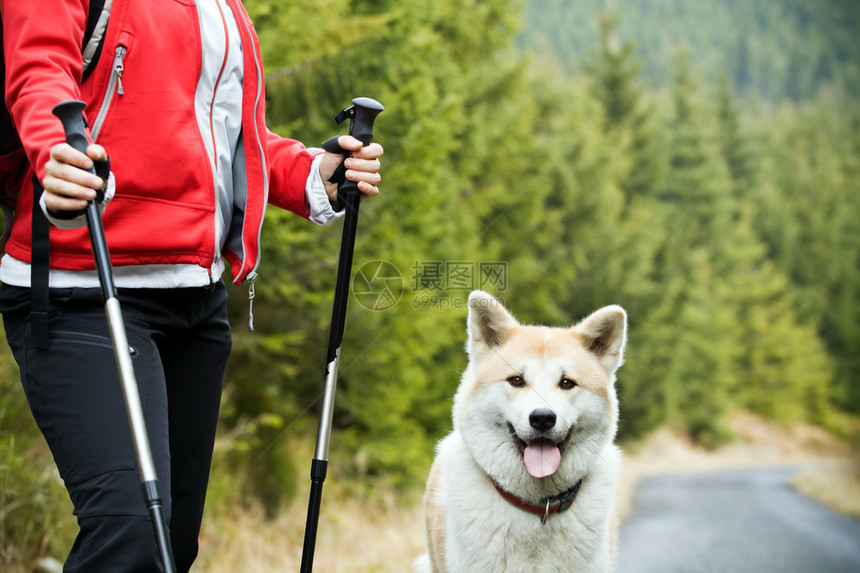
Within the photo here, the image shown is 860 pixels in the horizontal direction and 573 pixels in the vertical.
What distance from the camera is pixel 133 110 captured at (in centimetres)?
217

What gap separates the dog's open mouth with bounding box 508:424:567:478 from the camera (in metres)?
3.04

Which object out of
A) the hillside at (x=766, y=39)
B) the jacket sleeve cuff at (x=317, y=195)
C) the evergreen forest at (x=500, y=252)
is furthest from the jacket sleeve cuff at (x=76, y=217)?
the hillside at (x=766, y=39)

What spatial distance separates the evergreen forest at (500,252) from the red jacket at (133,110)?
227 cm

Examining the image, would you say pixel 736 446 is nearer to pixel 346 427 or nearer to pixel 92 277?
pixel 346 427

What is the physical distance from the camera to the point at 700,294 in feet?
85.6

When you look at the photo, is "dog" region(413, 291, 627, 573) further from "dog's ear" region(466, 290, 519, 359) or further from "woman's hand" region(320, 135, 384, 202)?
"woman's hand" region(320, 135, 384, 202)

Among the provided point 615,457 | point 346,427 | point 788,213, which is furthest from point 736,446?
point 615,457

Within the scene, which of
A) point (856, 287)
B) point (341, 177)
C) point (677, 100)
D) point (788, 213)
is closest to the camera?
point (341, 177)

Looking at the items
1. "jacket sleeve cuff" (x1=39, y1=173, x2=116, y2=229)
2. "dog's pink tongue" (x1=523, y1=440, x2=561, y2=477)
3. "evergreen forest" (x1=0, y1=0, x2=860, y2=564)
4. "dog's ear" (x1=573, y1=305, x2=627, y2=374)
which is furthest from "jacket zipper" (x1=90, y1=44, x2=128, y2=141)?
"evergreen forest" (x1=0, y1=0, x2=860, y2=564)

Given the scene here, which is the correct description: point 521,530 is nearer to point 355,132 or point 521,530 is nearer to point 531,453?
point 531,453

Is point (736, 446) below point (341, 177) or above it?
below

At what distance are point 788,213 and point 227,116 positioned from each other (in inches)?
1790

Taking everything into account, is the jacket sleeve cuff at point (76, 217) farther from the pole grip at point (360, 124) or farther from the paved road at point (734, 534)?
the paved road at point (734, 534)

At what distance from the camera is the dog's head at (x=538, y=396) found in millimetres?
3100
